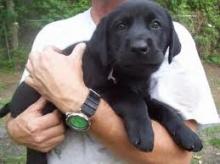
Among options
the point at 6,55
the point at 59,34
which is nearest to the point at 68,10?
the point at 6,55

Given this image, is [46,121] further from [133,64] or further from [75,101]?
[133,64]

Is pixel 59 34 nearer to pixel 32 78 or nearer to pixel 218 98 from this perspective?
pixel 32 78

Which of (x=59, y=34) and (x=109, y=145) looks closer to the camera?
(x=109, y=145)

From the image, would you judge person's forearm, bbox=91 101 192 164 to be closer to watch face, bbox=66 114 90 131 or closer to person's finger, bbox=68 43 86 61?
watch face, bbox=66 114 90 131

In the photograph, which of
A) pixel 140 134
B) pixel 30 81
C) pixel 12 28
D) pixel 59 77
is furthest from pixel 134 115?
pixel 12 28

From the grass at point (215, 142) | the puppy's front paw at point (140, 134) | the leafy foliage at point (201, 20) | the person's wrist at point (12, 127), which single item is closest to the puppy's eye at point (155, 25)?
the puppy's front paw at point (140, 134)

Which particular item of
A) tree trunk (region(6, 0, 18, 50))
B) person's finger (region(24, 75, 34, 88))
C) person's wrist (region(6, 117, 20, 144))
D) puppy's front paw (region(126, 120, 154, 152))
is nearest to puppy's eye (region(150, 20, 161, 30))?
puppy's front paw (region(126, 120, 154, 152))

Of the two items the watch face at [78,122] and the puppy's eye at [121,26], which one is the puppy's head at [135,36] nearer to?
the puppy's eye at [121,26]
